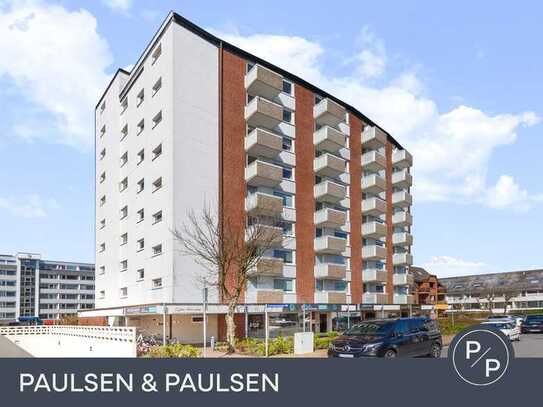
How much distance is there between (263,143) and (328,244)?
1070cm

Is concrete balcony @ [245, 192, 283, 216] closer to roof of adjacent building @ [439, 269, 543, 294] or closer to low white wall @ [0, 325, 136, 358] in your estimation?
low white wall @ [0, 325, 136, 358]

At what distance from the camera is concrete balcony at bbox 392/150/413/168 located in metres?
62.0

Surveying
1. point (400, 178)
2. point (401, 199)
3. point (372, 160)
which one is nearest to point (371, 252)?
point (372, 160)

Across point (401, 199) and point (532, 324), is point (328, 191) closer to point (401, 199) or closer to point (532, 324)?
point (401, 199)

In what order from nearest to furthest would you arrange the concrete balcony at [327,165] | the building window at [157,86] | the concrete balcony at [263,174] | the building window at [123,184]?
the building window at [157,86]
the concrete balcony at [263,174]
the building window at [123,184]
the concrete balcony at [327,165]

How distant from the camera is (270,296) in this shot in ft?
133

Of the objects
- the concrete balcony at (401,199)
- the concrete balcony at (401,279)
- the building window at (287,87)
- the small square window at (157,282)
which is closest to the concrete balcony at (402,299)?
the concrete balcony at (401,279)

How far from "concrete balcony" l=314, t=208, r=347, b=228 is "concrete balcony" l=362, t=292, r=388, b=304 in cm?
902

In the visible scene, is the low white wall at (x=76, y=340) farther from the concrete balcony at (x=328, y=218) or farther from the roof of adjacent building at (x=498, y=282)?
the roof of adjacent building at (x=498, y=282)

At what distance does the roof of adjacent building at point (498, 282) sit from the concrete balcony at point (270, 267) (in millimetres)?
81224

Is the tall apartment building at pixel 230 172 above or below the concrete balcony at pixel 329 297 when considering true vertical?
above

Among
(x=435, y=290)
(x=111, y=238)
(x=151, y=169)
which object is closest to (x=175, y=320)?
(x=151, y=169)

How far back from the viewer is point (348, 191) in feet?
172

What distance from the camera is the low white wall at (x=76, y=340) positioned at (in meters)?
22.3
